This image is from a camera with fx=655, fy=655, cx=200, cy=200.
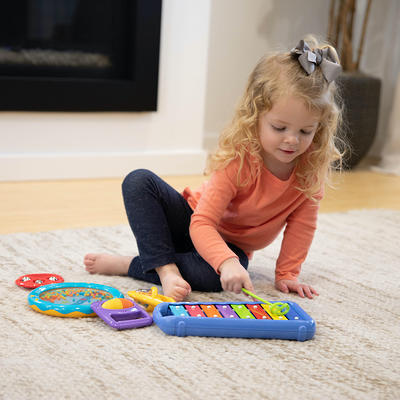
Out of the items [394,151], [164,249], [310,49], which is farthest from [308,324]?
[394,151]

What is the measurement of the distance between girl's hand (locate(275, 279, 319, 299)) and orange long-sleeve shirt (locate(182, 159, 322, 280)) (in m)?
0.02

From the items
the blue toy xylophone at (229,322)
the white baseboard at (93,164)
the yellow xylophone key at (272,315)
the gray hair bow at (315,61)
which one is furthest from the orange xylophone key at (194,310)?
the white baseboard at (93,164)

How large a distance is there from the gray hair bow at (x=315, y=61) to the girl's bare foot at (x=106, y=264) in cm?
49

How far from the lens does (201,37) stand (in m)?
2.47

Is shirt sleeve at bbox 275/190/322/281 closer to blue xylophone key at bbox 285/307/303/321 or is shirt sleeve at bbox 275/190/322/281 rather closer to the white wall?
blue xylophone key at bbox 285/307/303/321

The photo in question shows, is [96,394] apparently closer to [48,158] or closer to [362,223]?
[362,223]

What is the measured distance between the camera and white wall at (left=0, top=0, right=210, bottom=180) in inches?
87.7

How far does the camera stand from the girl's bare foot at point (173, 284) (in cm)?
113

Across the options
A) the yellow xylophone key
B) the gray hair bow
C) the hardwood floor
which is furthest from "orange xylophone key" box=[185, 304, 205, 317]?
the hardwood floor

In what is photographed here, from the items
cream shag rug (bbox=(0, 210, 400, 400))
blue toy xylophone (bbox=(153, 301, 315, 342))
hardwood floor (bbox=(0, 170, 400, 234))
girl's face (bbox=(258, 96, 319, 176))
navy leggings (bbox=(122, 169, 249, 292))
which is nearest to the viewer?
cream shag rug (bbox=(0, 210, 400, 400))

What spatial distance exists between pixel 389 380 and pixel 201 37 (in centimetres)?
182

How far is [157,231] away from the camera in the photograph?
1214 millimetres

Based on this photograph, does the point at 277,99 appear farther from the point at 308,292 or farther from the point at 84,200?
the point at 84,200

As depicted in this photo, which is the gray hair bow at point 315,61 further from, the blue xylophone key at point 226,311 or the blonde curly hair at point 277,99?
the blue xylophone key at point 226,311
